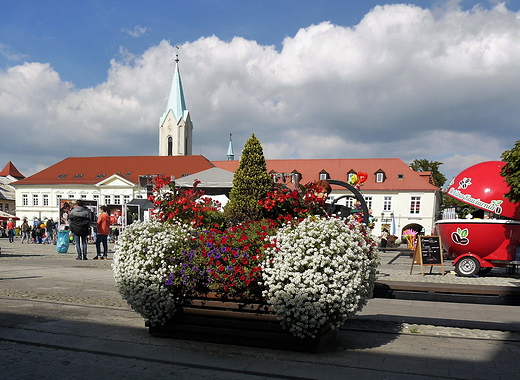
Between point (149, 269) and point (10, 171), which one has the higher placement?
point (10, 171)

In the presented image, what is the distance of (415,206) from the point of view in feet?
189

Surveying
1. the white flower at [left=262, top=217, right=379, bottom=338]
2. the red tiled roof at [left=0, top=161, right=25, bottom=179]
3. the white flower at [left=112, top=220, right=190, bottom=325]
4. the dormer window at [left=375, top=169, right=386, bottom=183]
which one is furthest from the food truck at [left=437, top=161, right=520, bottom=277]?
the red tiled roof at [left=0, top=161, right=25, bottom=179]

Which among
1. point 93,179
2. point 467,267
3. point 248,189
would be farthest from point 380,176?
point 248,189

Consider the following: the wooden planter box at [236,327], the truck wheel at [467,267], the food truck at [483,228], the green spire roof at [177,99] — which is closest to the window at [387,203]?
the food truck at [483,228]

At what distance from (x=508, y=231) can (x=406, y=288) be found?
29.6ft

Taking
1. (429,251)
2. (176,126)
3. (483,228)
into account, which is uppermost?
(176,126)

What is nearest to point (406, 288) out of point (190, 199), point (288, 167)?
point (190, 199)

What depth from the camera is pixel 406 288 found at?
5.49 m

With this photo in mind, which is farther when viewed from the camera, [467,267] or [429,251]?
[467,267]

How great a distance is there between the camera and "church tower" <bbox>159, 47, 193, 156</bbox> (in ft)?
307

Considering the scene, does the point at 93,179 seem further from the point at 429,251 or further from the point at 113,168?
the point at 429,251

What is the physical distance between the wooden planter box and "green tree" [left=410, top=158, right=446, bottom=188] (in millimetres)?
60769

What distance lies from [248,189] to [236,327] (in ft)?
5.48

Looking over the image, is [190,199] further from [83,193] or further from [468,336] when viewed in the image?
[83,193]
